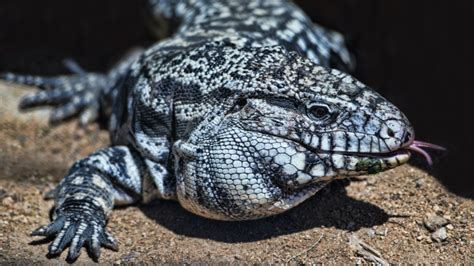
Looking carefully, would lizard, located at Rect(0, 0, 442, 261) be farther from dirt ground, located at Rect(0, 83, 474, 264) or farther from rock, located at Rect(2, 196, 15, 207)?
rock, located at Rect(2, 196, 15, 207)

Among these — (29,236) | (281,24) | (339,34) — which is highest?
(281,24)

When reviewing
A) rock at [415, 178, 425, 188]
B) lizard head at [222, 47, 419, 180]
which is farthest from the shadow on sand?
lizard head at [222, 47, 419, 180]

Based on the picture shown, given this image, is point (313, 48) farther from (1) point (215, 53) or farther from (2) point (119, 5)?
(2) point (119, 5)

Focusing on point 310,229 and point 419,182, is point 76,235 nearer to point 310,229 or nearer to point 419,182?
point 310,229

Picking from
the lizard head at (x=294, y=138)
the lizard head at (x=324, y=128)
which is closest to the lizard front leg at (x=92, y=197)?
the lizard head at (x=294, y=138)

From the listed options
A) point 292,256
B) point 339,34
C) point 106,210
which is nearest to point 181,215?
point 106,210

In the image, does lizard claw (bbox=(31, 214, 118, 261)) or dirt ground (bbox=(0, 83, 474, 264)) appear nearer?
dirt ground (bbox=(0, 83, 474, 264))
